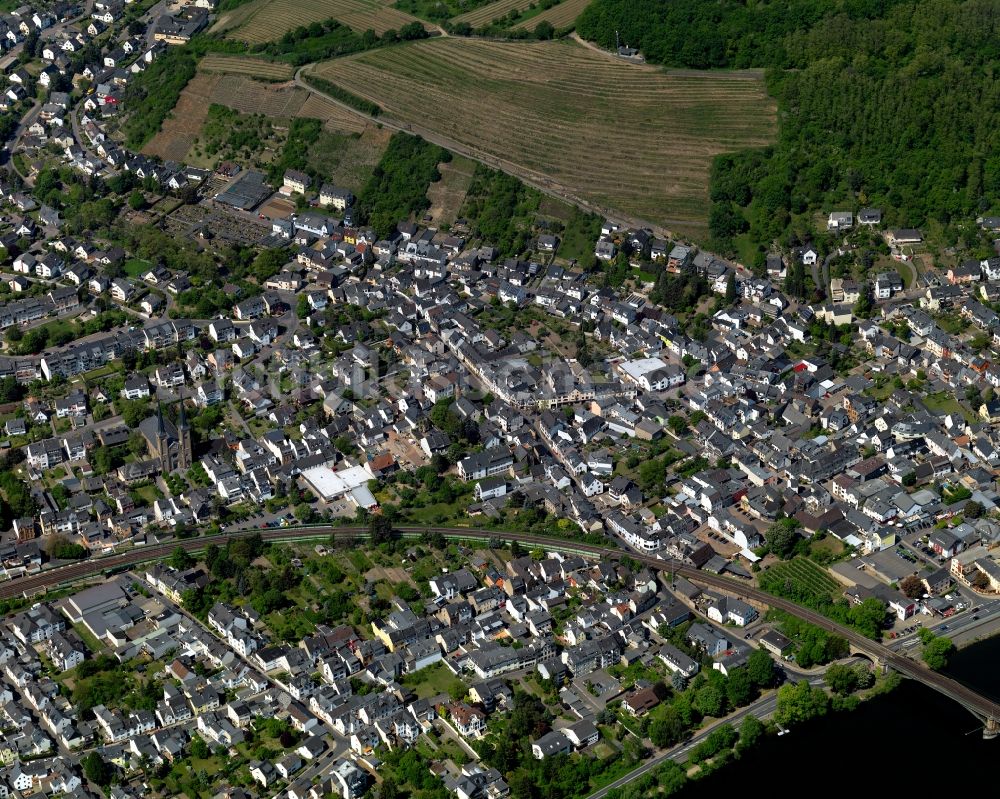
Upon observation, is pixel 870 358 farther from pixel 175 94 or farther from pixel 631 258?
pixel 175 94

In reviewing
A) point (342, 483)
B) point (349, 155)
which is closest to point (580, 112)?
point (349, 155)

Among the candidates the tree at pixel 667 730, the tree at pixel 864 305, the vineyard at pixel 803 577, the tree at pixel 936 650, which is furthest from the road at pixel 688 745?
the tree at pixel 864 305

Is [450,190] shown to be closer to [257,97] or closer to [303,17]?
[257,97]

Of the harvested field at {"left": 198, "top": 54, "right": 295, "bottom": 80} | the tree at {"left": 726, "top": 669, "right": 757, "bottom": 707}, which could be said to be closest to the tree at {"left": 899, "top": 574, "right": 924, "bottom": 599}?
the tree at {"left": 726, "top": 669, "right": 757, "bottom": 707}

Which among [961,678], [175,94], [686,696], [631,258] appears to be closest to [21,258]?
[175,94]

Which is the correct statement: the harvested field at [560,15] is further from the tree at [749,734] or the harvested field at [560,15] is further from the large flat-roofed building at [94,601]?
the tree at [749,734]
